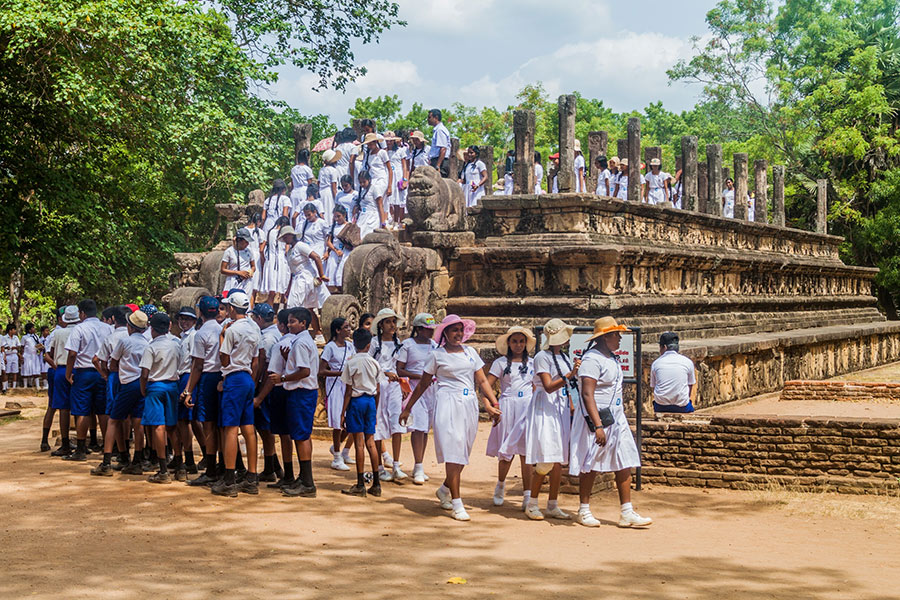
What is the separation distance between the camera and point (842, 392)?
16.0 meters

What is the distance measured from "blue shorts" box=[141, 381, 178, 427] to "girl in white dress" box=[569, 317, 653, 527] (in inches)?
145

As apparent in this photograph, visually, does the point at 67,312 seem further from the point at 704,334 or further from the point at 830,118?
the point at 830,118

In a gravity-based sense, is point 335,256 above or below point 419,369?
above

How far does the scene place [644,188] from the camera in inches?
898

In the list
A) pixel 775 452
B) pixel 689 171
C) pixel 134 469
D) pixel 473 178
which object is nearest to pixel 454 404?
pixel 775 452

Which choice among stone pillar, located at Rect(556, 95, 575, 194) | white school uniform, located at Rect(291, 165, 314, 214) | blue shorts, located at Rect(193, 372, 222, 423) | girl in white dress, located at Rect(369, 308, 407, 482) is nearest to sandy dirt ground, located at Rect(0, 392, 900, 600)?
girl in white dress, located at Rect(369, 308, 407, 482)

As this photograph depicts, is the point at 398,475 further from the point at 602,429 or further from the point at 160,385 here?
the point at 602,429

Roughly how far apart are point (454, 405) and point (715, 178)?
14958 millimetres

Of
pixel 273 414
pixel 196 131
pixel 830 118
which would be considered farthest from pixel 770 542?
pixel 830 118

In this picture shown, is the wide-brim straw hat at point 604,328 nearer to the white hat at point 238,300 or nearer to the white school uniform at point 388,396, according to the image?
the white school uniform at point 388,396

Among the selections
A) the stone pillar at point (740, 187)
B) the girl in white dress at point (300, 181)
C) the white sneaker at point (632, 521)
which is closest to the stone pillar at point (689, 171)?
the stone pillar at point (740, 187)

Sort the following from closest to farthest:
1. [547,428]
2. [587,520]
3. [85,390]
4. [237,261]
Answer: [587,520], [547,428], [85,390], [237,261]

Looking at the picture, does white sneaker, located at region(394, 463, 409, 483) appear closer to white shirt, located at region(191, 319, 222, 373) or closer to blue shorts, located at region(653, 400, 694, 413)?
white shirt, located at region(191, 319, 222, 373)

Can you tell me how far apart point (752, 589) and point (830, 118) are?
98.3 feet
